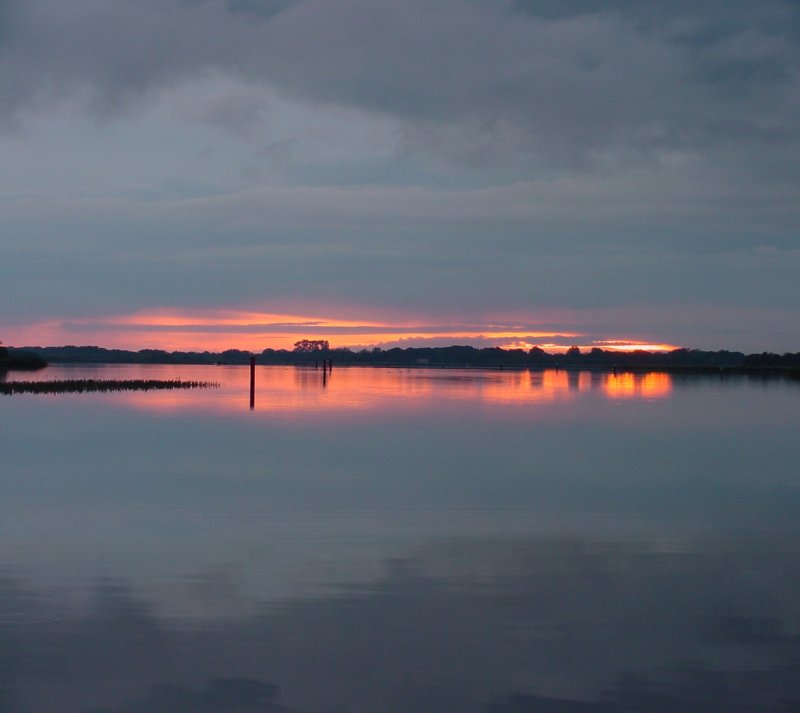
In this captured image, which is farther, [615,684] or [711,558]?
[711,558]

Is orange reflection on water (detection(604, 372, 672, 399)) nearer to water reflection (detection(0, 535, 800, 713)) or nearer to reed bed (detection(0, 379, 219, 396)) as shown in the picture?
reed bed (detection(0, 379, 219, 396))

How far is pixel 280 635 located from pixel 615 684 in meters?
2.97

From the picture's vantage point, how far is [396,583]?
938 cm

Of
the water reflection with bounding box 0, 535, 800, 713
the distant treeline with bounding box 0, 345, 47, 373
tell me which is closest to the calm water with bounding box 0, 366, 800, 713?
the water reflection with bounding box 0, 535, 800, 713

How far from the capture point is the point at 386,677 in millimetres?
6680

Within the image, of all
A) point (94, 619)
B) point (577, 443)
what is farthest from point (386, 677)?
point (577, 443)

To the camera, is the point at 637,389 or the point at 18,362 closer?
the point at 637,389

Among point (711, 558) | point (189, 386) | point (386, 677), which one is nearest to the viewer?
point (386, 677)

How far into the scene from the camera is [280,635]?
7574 mm

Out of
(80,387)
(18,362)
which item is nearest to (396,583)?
(80,387)

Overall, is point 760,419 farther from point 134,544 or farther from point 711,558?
point 134,544

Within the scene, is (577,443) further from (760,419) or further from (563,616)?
(563,616)

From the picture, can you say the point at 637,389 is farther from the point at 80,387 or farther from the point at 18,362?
the point at 18,362

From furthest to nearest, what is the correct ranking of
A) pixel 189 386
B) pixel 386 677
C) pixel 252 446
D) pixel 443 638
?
A: pixel 189 386
pixel 252 446
pixel 443 638
pixel 386 677
